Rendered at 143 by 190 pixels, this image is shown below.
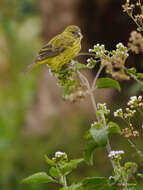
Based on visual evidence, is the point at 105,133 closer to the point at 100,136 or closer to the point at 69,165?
the point at 100,136

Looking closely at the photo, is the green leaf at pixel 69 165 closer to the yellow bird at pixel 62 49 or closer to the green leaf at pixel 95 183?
the green leaf at pixel 95 183

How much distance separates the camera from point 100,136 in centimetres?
150

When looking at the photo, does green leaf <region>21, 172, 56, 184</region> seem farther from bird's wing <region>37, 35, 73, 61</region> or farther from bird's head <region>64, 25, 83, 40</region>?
bird's head <region>64, 25, 83, 40</region>

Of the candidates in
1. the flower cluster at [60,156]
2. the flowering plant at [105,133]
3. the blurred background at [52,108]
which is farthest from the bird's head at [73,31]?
the blurred background at [52,108]


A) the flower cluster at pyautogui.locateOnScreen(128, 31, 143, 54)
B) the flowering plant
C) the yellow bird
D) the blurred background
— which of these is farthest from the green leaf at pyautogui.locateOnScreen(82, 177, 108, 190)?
the blurred background

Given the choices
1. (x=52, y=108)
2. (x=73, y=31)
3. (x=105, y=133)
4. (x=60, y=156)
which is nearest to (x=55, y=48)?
(x=73, y=31)

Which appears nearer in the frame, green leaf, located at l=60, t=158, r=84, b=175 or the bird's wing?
green leaf, located at l=60, t=158, r=84, b=175

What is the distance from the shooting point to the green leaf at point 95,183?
1.56 meters

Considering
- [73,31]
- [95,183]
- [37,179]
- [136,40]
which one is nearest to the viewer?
[136,40]

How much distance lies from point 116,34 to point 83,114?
46.9 inches

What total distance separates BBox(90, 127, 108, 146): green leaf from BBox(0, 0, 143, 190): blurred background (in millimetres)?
3308

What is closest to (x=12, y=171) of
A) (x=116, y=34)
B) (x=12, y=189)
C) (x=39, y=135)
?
(x=12, y=189)

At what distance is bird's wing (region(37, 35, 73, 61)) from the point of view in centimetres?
255

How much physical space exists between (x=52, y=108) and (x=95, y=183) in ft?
Answer: 19.6
